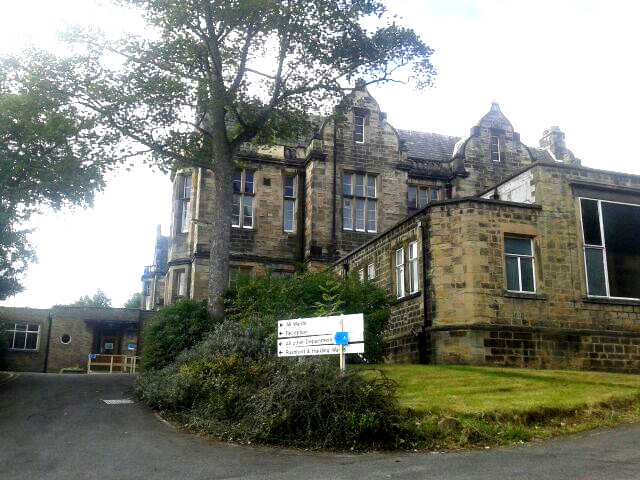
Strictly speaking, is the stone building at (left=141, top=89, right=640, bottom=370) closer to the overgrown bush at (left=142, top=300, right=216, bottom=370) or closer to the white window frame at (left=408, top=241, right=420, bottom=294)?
the white window frame at (left=408, top=241, right=420, bottom=294)

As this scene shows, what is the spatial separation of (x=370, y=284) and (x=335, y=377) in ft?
28.8

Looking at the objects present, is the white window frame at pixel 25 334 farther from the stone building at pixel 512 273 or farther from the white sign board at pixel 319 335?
the white sign board at pixel 319 335

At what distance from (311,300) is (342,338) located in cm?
674

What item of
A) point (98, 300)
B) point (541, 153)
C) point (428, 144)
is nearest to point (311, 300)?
point (428, 144)

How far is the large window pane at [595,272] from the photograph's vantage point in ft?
63.6

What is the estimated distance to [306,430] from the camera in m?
9.72

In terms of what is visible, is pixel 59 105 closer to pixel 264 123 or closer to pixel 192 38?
pixel 192 38

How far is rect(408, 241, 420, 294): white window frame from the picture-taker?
19.8 m

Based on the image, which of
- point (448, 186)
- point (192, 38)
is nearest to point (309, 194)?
point (448, 186)

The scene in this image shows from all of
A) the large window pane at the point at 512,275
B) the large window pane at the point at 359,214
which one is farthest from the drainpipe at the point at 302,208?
the large window pane at the point at 512,275

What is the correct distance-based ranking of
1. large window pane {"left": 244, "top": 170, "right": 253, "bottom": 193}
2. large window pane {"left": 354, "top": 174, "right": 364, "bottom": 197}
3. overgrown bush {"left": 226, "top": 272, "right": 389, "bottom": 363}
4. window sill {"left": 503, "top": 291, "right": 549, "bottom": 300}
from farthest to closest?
large window pane {"left": 354, "top": 174, "right": 364, "bottom": 197}, large window pane {"left": 244, "top": 170, "right": 253, "bottom": 193}, window sill {"left": 503, "top": 291, "right": 549, "bottom": 300}, overgrown bush {"left": 226, "top": 272, "right": 389, "bottom": 363}

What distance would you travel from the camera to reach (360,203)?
29.6 meters

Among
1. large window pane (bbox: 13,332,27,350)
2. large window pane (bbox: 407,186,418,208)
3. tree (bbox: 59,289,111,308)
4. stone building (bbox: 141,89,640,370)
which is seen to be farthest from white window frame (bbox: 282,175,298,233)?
tree (bbox: 59,289,111,308)

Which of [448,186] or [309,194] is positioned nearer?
[309,194]
